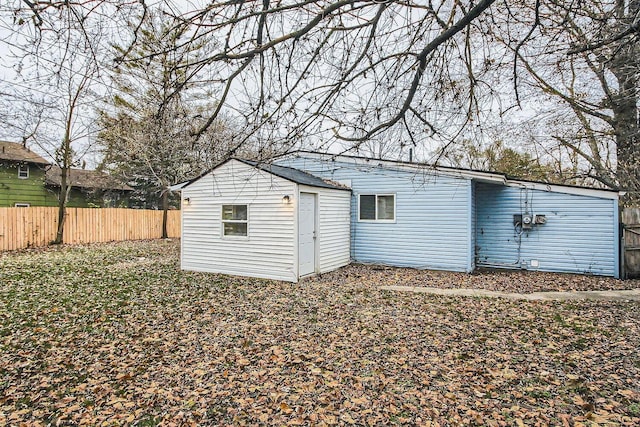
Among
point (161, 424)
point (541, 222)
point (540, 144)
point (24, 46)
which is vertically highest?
point (540, 144)

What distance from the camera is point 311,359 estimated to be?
13.2 feet

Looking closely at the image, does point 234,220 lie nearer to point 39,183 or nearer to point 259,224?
point 259,224

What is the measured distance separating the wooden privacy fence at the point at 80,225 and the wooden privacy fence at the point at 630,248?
19.0 m

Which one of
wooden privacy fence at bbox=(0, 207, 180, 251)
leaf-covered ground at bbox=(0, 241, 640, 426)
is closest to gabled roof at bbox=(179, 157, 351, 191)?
leaf-covered ground at bbox=(0, 241, 640, 426)

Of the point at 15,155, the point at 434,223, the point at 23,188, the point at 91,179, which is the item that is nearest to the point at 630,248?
the point at 434,223

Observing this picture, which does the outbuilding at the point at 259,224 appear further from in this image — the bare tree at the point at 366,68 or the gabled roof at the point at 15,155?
the gabled roof at the point at 15,155

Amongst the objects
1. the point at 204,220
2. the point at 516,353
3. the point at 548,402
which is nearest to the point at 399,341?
the point at 516,353

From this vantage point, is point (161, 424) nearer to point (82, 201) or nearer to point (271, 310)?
point (271, 310)

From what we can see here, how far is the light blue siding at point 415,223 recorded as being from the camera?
9.41 m

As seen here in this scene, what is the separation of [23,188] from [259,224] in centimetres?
1632

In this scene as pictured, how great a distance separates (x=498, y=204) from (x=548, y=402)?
8.03 meters

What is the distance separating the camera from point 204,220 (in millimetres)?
9453

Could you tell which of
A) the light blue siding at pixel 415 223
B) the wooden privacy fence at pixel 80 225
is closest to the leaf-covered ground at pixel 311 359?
the light blue siding at pixel 415 223

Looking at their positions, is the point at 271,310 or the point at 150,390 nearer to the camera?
the point at 150,390
